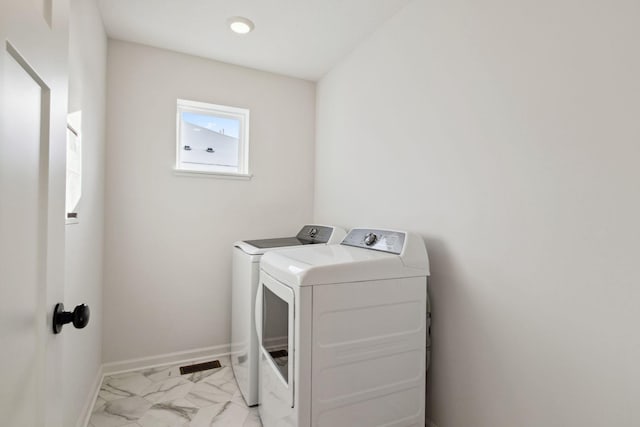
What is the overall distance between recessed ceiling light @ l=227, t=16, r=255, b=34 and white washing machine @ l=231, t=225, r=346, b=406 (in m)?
1.45

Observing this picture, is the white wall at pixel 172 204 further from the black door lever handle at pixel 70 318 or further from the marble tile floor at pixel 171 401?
the black door lever handle at pixel 70 318

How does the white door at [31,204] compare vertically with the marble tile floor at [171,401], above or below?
above

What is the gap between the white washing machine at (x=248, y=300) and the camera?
190cm

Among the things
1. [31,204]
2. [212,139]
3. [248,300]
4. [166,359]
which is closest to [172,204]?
[212,139]

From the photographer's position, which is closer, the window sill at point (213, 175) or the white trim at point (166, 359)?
the white trim at point (166, 359)

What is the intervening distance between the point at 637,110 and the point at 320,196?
6.96ft

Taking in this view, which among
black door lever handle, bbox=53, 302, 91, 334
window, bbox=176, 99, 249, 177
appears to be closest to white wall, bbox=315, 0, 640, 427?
window, bbox=176, 99, 249, 177

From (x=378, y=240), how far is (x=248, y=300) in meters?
0.88

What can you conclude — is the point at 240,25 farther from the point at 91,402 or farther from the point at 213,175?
the point at 91,402

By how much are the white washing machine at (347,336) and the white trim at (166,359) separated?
1.07 metres

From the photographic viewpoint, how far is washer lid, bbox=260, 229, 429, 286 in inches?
51.4

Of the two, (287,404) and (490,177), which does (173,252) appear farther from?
(490,177)

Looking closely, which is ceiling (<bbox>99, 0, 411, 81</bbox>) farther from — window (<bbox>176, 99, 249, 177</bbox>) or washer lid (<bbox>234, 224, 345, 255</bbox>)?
washer lid (<bbox>234, 224, 345, 255</bbox>)

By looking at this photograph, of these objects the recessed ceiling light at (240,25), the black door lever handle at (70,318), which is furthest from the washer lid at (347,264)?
the recessed ceiling light at (240,25)
